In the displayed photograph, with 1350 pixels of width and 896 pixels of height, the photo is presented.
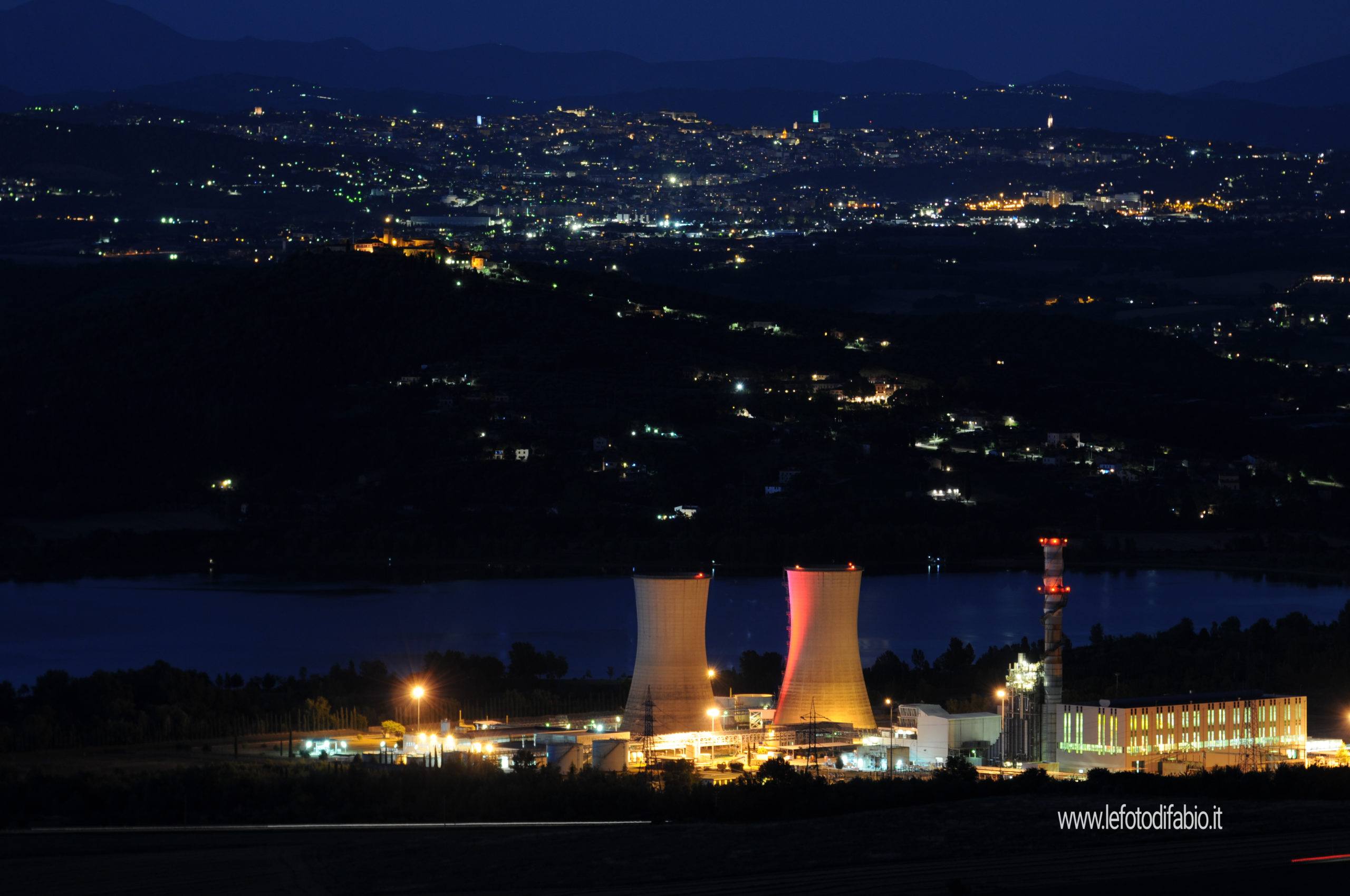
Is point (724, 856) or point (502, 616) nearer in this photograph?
point (724, 856)

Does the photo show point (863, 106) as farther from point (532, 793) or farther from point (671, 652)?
point (532, 793)

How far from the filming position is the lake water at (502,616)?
3150 centimetres

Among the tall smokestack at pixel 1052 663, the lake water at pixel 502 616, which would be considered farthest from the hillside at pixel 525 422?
the tall smokestack at pixel 1052 663

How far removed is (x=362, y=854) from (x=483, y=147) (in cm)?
11065

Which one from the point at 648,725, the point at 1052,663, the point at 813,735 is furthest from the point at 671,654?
the point at 1052,663

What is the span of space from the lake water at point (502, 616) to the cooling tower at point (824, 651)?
8.15m

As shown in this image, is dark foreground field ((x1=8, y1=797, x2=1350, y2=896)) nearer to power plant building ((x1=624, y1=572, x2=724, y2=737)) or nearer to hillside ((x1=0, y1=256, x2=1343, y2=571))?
power plant building ((x1=624, y1=572, x2=724, y2=737))

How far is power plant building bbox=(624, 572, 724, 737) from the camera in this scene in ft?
64.8

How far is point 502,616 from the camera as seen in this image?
3625 cm

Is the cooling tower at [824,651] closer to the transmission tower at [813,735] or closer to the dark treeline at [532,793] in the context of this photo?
the transmission tower at [813,735]

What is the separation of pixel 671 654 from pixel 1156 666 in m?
8.34

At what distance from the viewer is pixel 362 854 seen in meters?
15.0

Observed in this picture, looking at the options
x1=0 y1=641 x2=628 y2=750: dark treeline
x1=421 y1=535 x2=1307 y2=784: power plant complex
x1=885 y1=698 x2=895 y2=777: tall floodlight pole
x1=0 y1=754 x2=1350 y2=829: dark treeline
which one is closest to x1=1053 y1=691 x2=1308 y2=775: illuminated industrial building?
x1=421 y1=535 x2=1307 y2=784: power plant complex

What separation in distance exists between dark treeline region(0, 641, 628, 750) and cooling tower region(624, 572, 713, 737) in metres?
3.69
